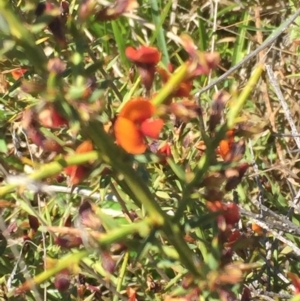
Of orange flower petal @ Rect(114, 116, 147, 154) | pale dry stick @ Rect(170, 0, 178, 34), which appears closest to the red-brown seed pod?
orange flower petal @ Rect(114, 116, 147, 154)

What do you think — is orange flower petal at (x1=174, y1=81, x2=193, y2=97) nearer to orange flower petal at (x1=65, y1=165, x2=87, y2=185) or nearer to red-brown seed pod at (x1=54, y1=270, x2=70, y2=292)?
orange flower petal at (x1=65, y1=165, x2=87, y2=185)

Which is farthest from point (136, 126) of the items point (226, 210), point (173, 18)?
point (173, 18)

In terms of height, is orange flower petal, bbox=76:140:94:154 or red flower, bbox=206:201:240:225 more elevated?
orange flower petal, bbox=76:140:94:154

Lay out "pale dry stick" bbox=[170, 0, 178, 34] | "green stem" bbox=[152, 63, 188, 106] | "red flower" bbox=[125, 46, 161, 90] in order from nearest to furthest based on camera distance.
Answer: "green stem" bbox=[152, 63, 188, 106]
"red flower" bbox=[125, 46, 161, 90]
"pale dry stick" bbox=[170, 0, 178, 34]

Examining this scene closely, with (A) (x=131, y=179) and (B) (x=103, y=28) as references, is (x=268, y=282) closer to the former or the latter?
(A) (x=131, y=179)

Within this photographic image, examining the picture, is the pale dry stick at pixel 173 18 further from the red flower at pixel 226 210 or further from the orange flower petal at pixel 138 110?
the orange flower petal at pixel 138 110

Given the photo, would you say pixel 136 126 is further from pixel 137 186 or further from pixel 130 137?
pixel 137 186

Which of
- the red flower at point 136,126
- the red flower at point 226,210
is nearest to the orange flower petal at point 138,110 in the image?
the red flower at point 136,126

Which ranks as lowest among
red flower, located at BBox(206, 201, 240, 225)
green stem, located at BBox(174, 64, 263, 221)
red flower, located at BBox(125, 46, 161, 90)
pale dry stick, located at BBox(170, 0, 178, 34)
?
red flower, located at BBox(206, 201, 240, 225)
